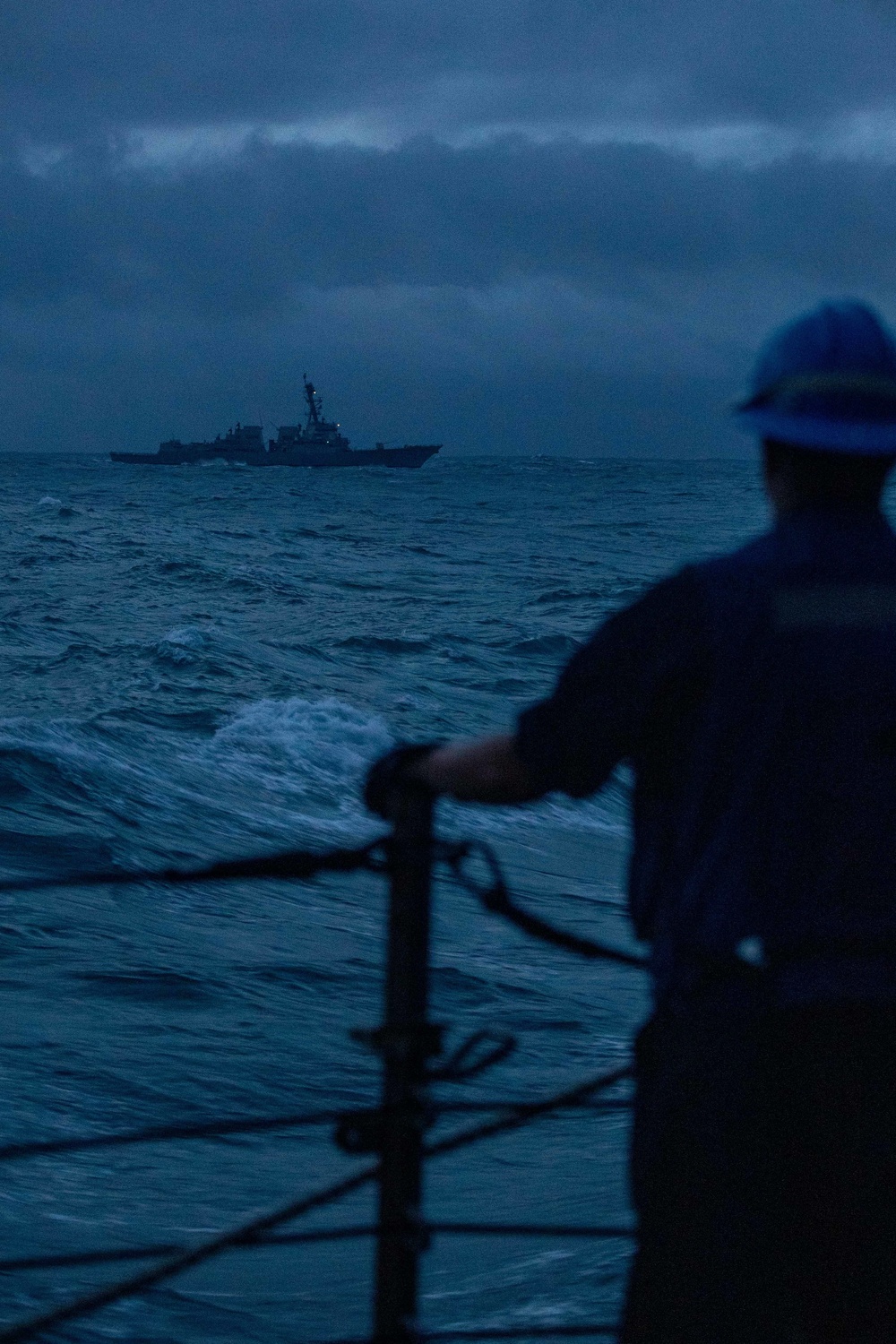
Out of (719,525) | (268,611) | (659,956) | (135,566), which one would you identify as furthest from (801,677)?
(719,525)

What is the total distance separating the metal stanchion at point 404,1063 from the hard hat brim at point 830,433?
57 centimetres

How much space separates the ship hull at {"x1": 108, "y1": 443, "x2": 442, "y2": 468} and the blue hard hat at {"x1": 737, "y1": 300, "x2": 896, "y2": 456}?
A: 10411cm

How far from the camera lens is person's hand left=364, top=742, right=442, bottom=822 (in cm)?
176

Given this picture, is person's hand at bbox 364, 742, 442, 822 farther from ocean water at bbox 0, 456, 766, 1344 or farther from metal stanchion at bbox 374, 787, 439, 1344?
ocean water at bbox 0, 456, 766, 1344

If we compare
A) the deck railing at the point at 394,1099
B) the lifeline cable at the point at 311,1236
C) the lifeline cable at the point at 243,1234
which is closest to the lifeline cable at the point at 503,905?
the deck railing at the point at 394,1099

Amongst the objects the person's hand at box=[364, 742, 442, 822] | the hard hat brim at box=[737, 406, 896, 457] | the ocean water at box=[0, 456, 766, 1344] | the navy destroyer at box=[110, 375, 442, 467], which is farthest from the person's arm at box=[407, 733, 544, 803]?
the navy destroyer at box=[110, 375, 442, 467]

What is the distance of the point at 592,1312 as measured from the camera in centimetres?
484

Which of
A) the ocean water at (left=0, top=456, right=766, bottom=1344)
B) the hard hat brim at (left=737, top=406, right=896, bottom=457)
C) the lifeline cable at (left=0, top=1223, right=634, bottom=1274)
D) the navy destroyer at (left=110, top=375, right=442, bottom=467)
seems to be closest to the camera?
the hard hat brim at (left=737, top=406, right=896, bottom=457)

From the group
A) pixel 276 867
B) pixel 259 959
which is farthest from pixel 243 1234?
pixel 259 959

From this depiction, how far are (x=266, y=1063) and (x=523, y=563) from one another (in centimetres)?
3337

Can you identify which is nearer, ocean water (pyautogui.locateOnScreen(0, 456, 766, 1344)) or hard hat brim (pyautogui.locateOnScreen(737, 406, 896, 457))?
hard hat brim (pyautogui.locateOnScreen(737, 406, 896, 457))

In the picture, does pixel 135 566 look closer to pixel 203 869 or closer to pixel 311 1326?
pixel 311 1326

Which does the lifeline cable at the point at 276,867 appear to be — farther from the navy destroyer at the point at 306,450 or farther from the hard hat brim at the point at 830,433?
the navy destroyer at the point at 306,450

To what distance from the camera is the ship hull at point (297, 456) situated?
105 metres
